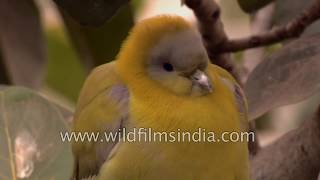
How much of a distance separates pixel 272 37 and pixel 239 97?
0.13m

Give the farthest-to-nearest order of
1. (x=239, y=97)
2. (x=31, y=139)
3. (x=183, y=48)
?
(x=239, y=97) → (x=183, y=48) → (x=31, y=139)

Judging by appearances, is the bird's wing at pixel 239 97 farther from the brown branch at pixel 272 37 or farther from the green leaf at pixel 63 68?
the green leaf at pixel 63 68

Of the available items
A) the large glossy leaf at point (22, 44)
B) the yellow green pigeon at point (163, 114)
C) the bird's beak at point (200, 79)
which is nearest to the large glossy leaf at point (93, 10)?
the yellow green pigeon at point (163, 114)

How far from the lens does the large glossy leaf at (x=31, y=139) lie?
973 mm

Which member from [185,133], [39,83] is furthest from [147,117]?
[39,83]

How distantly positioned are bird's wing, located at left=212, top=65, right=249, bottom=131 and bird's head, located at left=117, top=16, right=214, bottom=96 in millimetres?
59

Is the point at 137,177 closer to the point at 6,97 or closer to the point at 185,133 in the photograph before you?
the point at 185,133

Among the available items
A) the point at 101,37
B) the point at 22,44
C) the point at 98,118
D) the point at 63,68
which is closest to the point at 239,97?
the point at 98,118

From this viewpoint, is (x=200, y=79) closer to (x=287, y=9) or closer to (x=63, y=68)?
(x=287, y=9)

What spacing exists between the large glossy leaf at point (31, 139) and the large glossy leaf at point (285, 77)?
0.35 m

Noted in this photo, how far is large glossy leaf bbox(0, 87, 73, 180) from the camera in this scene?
3.19ft

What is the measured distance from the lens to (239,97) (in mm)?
1280

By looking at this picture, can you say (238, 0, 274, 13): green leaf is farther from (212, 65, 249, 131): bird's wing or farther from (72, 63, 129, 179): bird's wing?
(72, 63, 129, 179): bird's wing

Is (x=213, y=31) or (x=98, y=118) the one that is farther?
(x=213, y=31)
